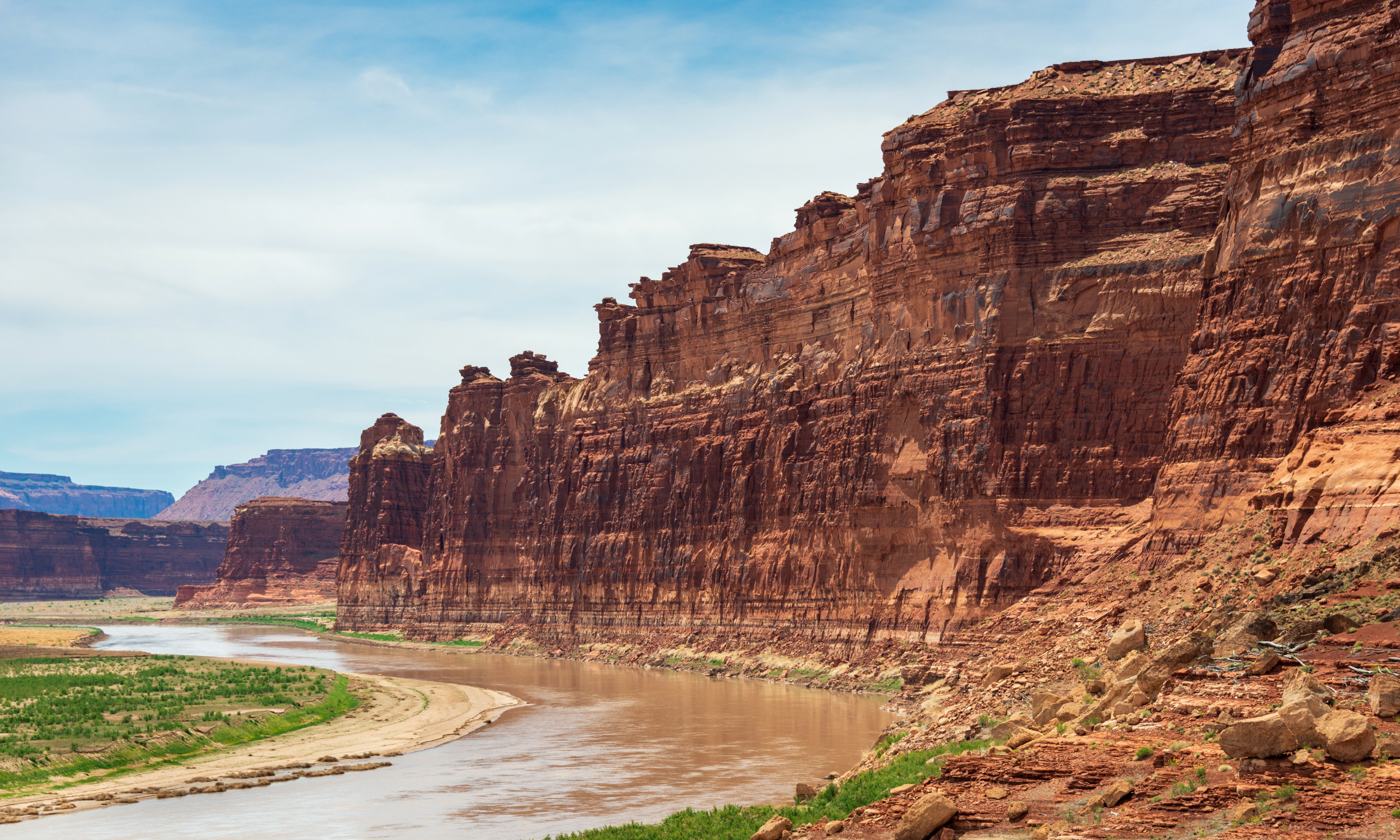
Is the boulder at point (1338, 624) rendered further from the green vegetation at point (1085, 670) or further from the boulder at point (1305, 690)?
the green vegetation at point (1085, 670)

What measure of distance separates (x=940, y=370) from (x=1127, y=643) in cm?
3460

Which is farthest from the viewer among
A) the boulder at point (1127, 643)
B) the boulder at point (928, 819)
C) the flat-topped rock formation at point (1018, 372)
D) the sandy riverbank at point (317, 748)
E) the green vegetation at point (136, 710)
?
the green vegetation at point (136, 710)

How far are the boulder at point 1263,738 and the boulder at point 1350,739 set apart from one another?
1.57 ft

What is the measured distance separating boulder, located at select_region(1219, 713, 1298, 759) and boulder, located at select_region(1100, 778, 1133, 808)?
1.54 metres

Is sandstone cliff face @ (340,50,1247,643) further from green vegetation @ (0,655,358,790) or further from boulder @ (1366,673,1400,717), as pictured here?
boulder @ (1366,673,1400,717)

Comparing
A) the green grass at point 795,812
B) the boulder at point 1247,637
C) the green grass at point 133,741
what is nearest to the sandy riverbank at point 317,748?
the green grass at point 133,741

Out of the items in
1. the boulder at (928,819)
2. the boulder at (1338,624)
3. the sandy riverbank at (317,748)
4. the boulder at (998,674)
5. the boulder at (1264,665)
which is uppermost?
the boulder at (1338,624)

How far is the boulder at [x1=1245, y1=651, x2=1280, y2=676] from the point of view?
2175 cm

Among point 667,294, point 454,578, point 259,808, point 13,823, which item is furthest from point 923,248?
point 454,578

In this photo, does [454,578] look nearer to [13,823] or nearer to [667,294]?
[667,294]

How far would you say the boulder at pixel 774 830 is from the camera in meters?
22.7

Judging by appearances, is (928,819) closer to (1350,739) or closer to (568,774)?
(1350,739)

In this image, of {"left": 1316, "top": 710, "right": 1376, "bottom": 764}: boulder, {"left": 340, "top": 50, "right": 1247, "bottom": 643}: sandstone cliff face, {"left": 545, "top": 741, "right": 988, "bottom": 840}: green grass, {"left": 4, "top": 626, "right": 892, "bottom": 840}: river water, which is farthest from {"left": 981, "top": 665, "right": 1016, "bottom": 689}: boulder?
{"left": 340, "top": 50, "right": 1247, "bottom": 643}: sandstone cliff face

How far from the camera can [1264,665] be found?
21.7 m
